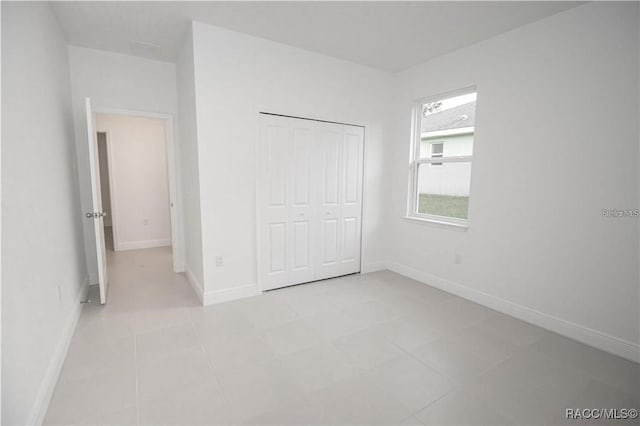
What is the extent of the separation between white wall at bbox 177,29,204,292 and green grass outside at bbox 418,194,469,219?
2726mm

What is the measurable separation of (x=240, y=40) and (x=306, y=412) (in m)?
3.19

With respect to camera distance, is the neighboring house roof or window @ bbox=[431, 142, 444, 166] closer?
the neighboring house roof

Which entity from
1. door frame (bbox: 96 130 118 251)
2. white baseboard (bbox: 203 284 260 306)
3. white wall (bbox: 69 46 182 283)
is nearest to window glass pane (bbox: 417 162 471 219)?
white baseboard (bbox: 203 284 260 306)

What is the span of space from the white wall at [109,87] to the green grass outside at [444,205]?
344 centimetres

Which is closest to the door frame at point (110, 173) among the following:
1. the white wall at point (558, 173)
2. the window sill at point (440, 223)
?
the window sill at point (440, 223)

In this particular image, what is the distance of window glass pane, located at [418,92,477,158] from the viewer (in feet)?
10.9

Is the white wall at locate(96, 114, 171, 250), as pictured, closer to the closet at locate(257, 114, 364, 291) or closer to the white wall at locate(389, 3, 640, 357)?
the closet at locate(257, 114, 364, 291)

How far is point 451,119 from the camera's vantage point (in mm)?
3510

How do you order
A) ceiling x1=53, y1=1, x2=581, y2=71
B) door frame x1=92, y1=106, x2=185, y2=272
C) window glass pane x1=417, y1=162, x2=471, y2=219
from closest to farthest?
ceiling x1=53, y1=1, x2=581, y2=71 → window glass pane x1=417, y1=162, x2=471, y2=219 → door frame x1=92, y1=106, x2=185, y2=272

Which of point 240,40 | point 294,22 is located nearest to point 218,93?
point 240,40

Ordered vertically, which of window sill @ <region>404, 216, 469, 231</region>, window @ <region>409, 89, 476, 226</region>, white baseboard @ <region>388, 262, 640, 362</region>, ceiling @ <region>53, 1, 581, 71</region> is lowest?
white baseboard @ <region>388, 262, 640, 362</region>

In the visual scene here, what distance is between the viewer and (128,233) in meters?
5.33

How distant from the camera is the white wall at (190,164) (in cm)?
301

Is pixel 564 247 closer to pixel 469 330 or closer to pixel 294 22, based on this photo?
pixel 469 330
